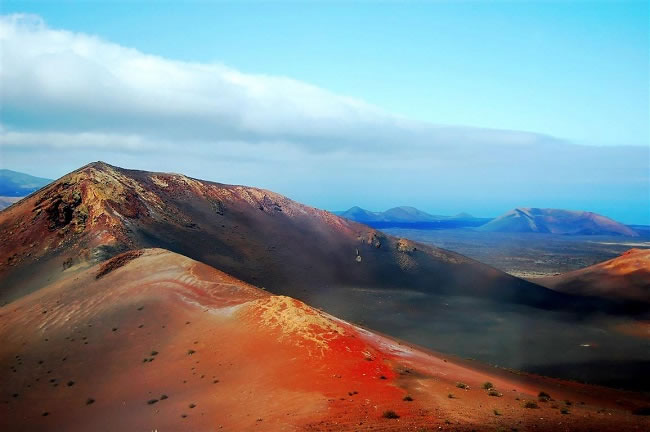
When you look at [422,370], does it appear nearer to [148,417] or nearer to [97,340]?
[148,417]

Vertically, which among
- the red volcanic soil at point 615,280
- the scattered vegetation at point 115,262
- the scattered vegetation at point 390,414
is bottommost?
the red volcanic soil at point 615,280

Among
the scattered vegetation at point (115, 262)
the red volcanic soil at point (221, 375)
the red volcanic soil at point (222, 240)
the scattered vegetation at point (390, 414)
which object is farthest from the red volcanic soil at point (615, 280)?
the scattered vegetation at point (115, 262)

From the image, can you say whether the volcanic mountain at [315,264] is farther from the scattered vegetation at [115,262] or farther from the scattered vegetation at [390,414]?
the scattered vegetation at [390,414]

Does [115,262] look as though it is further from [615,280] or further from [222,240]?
[615,280]

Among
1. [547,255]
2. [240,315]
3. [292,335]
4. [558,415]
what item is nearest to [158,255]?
[240,315]

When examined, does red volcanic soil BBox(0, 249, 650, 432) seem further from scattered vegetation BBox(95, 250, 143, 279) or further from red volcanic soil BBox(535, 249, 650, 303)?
red volcanic soil BBox(535, 249, 650, 303)

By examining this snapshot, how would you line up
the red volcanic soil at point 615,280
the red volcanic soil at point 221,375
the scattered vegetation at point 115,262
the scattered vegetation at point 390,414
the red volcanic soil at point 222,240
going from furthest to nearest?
the red volcanic soil at point 615,280 → the red volcanic soil at point 222,240 → the scattered vegetation at point 115,262 → the red volcanic soil at point 221,375 → the scattered vegetation at point 390,414
